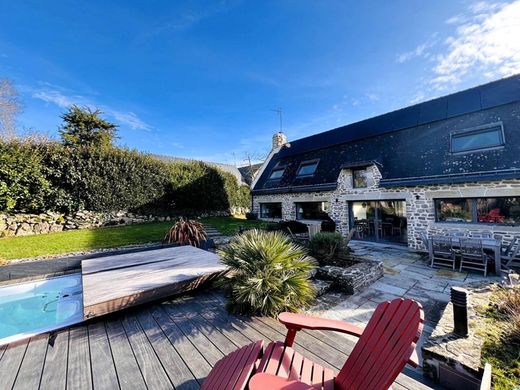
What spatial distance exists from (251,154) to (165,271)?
82.1 ft

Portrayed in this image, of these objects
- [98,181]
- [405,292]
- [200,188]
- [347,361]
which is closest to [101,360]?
[347,361]

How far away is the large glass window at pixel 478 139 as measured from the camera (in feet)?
26.7

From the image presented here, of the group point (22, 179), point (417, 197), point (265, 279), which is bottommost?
point (265, 279)

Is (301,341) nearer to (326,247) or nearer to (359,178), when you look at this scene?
(326,247)

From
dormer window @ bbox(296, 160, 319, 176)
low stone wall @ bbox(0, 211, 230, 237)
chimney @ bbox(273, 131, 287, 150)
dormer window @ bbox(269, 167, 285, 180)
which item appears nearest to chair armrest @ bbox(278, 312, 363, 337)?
dormer window @ bbox(296, 160, 319, 176)

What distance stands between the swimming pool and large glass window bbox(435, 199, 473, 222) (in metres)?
11.4

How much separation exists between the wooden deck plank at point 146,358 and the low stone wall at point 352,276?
13.0ft

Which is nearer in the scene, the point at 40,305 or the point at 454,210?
the point at 40,305

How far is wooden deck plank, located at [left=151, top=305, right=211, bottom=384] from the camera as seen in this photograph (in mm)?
2326

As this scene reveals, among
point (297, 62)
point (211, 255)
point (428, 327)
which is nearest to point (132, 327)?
point (211, 255)

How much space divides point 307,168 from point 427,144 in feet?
21.1

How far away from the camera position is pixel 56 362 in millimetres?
2535

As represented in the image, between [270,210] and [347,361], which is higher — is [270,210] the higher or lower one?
the higher one

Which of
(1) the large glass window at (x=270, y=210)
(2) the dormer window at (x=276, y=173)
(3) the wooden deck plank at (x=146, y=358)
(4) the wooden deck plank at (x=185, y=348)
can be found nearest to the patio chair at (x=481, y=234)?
(4) the wooden deck plank at (x=185, y=348)
